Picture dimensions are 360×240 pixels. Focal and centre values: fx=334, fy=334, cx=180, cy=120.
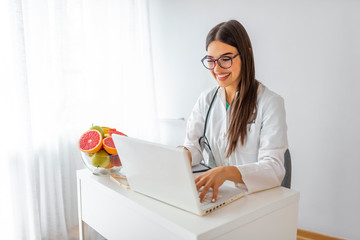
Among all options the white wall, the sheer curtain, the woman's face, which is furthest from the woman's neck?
the sheer curtain

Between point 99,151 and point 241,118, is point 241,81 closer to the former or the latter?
point 241,118

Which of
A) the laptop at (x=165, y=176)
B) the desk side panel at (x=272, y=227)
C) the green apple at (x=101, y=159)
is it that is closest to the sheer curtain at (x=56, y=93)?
the green apple at (x=101, y=159)

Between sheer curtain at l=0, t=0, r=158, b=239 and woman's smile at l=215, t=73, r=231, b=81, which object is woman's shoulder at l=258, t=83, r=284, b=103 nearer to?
woman's smile at l=215, t=73, r=231, b=81

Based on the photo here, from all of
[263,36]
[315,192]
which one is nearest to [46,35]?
[263,36]

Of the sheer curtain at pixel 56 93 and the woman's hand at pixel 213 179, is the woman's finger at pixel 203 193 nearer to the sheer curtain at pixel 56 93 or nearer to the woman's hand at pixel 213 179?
the woman's hand at pixel 213 179

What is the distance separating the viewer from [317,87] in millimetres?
2307

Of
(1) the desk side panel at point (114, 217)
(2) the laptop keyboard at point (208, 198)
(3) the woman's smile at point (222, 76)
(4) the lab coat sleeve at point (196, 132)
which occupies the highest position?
(3) the woman's smile at point (222, 76)

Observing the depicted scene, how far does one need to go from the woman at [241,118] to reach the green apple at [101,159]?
371 mm

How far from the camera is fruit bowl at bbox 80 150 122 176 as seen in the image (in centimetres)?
139

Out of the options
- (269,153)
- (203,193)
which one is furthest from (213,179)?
(269,153)

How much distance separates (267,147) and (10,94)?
63.7 inches

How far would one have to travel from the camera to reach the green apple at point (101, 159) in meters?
1.38

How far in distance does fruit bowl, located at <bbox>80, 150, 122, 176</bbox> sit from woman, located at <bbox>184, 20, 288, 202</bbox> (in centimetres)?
34

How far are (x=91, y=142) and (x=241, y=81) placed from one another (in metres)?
0.71
